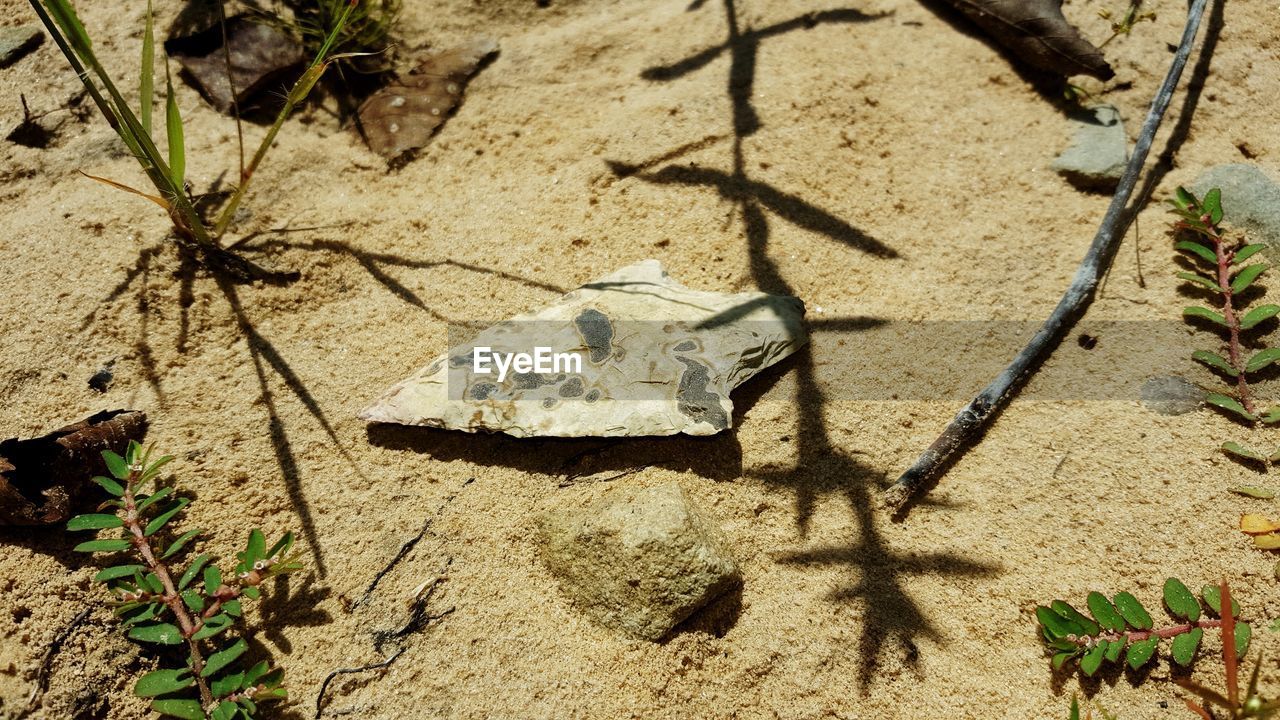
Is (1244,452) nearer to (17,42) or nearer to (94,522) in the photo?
(94,522)

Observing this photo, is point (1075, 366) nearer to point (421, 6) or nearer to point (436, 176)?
point (436, 176)

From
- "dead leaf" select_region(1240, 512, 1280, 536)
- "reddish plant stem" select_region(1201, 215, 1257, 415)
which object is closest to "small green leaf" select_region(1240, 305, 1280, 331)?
"reddish plant stem" select_region(1201, 215, 1257, 415)

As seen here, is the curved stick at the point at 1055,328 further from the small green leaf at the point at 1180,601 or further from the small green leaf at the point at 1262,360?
the small green leaf at the point at 1180,601

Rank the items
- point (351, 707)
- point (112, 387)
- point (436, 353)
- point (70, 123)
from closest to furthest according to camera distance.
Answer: point (351, 707) → point (112, 387) → point (436, 353) → point (70, 123)

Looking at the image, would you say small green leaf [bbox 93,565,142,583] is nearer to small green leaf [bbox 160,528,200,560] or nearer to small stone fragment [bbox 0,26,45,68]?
small green leaf [bbox 160,528,200,560]

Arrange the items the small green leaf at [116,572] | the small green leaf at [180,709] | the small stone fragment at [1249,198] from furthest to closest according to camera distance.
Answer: the small stone fragment at [1249,198], the small green leaf at [116,572], the small green leaf at [180,709]

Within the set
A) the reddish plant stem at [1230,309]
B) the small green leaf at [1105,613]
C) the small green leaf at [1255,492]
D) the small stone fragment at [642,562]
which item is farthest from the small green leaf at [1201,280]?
the small stone fragment at [642,562]

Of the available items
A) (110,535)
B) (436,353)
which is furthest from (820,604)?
(110,535)
